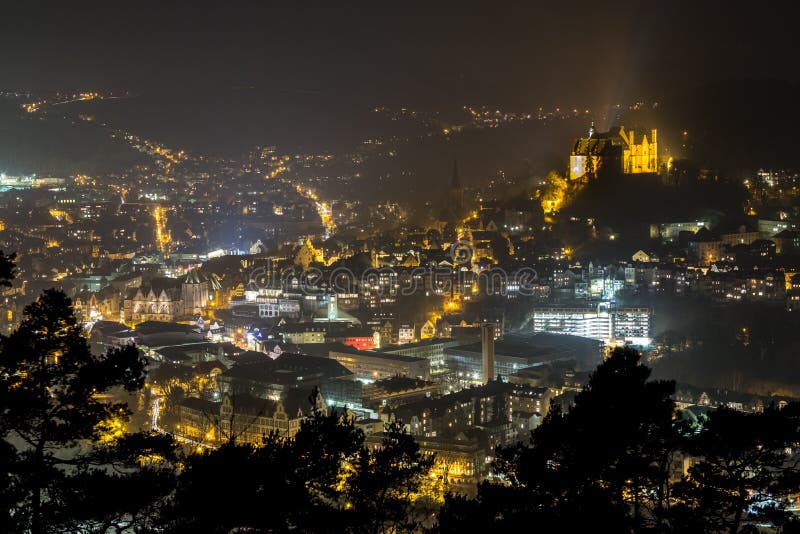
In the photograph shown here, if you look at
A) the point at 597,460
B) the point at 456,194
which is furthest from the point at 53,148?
the point at 597,460

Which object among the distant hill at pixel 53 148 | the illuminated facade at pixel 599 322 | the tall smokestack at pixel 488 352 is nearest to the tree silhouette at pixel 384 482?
the tall smokestack at pixel 488 352

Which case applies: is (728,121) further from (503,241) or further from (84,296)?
(84,296)

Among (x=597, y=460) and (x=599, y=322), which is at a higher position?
(x=599, y=322)

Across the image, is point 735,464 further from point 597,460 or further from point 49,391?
point 49,391

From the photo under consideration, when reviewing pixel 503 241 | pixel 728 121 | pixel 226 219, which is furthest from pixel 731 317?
pixel 226 219

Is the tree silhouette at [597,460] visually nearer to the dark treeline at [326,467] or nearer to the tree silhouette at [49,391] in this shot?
the dark treeline at [326,467]

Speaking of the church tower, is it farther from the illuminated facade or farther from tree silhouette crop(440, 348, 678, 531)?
tree silhouette crop(440, 348, 678, 531)
